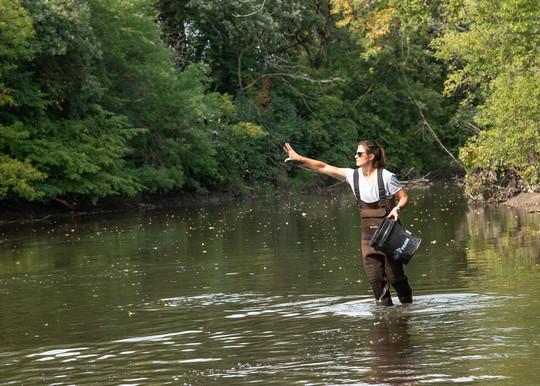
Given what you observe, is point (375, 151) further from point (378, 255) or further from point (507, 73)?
point (507, 73)

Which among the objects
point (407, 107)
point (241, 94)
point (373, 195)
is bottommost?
point (373, 195)

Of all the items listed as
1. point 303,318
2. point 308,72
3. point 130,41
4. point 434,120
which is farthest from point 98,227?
point 434,120

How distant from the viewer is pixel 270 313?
10.6 metres

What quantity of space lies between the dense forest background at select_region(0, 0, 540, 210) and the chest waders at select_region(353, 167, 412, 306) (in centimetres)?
1317

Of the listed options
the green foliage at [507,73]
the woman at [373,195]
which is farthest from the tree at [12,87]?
the woman at [373,195]

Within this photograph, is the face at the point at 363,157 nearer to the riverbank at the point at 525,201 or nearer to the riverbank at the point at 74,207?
the riverbank at the point at 525,201

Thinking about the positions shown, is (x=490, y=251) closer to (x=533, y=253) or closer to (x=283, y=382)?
(x=533, y=253)

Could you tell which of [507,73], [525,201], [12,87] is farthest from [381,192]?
[12,87]

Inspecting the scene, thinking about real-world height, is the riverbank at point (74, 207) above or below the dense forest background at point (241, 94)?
below

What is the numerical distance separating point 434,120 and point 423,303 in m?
61.0

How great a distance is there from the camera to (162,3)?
53.2m

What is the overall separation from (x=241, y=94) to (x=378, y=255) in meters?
46.4

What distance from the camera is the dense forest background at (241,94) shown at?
26094 mm

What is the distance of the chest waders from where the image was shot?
9.62 m
